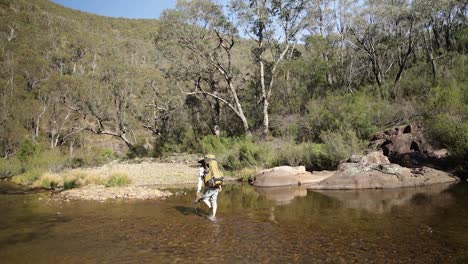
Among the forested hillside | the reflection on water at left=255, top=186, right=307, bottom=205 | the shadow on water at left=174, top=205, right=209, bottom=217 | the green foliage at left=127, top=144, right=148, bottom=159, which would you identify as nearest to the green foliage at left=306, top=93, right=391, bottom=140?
the forested hillside

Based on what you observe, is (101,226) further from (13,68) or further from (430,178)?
(13,68)

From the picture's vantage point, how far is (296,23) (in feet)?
A: 98.1

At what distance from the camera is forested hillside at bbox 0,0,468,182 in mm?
22578

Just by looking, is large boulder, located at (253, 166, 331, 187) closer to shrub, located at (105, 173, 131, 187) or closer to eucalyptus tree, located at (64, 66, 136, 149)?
shrub, located at (105, 173, 131, 187)

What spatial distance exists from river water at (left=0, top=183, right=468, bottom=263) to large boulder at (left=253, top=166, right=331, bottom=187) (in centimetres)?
277

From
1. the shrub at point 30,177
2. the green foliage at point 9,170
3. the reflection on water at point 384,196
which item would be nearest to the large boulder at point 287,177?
the reflection on water at point 384,196

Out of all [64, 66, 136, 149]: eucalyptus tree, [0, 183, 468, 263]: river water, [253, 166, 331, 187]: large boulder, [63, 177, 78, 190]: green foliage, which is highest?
[64, 66, 136, 149]: eucalyptus tree

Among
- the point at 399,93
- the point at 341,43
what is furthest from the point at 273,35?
the point at 341,43

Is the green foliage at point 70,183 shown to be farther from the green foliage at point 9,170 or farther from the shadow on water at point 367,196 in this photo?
the green foliage at point 9,170

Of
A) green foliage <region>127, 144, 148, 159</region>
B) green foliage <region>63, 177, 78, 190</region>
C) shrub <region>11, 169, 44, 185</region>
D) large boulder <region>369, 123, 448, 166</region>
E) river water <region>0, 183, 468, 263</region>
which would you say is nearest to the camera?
river water <region>0, 183, 468, 263</region>

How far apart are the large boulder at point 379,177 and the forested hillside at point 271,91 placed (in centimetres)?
174

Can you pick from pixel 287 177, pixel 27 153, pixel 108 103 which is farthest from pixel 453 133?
pixel 108 103

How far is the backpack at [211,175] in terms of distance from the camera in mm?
10789

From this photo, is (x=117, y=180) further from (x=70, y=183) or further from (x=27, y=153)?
(x=27, y=153)
